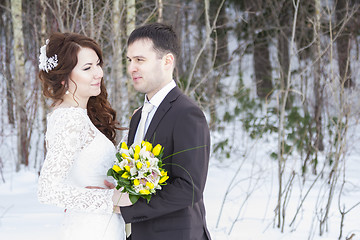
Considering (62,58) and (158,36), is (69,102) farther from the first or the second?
(158,36)

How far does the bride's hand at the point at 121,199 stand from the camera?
1990mm

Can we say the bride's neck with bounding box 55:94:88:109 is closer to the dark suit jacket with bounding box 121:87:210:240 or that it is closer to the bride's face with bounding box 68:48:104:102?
the bride's face with bounding box 68:48:104:102

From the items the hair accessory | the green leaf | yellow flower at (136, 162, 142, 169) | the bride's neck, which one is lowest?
the green leaf

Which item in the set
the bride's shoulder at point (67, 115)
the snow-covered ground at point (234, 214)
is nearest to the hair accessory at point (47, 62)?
the bride's shoulder at point (67, 115)

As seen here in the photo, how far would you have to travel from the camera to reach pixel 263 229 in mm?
4605

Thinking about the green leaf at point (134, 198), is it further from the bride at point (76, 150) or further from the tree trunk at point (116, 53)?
the tree trunk at point (116, 53)

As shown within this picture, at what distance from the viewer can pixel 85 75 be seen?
7.94 feet

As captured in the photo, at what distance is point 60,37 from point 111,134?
66 cm

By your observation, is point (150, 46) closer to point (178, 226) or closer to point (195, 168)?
point (195, 168)

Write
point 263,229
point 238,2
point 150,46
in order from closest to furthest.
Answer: point 150,46
point 263,229
point 238,2

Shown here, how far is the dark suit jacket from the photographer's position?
1934 mm

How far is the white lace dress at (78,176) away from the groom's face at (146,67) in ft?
1.30

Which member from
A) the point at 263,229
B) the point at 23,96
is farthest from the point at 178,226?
the point at 23,96

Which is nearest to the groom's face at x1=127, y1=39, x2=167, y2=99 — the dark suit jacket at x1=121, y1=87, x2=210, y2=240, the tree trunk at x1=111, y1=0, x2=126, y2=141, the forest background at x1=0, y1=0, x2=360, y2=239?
the dark suit jacket at x1=121, y1=87, x2=210, y2=240
